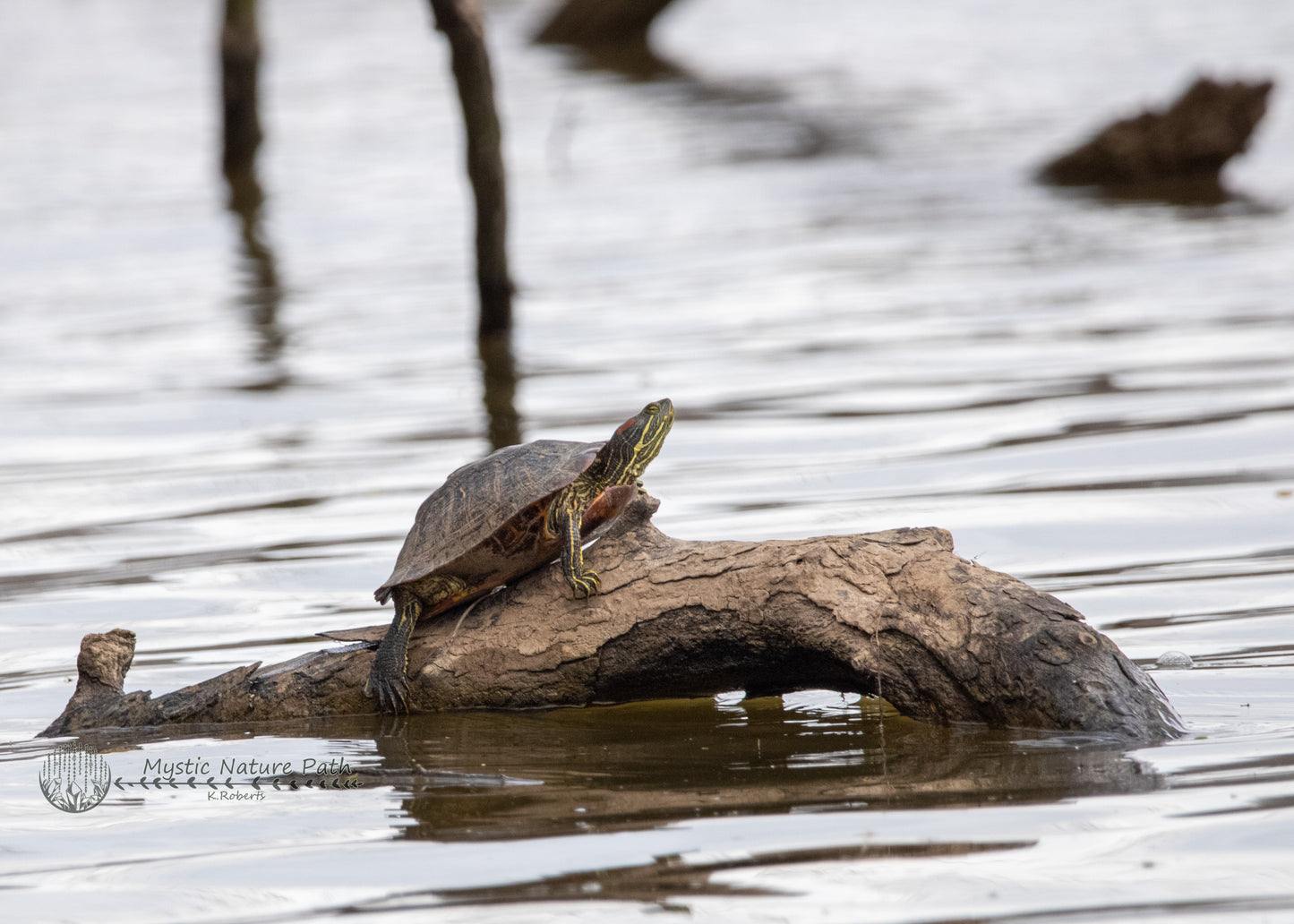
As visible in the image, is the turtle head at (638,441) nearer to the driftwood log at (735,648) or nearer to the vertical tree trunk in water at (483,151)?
the driftwood log at (735,648)

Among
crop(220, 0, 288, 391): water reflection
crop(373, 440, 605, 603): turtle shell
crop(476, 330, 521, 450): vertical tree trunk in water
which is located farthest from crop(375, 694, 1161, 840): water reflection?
crop(220, 0, 288, 391): water reflection

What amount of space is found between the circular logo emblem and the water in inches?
3.0

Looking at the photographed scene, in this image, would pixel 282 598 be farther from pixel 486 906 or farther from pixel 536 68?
pixel 536 68

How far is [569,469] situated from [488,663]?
0.67m

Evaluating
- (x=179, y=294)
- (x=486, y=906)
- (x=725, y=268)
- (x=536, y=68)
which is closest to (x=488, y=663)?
(x=486, y=906)

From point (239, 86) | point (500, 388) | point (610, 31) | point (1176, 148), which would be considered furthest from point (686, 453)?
point (610, 31)

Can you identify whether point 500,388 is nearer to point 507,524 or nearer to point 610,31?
point 507,524

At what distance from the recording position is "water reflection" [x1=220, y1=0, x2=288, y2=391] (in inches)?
551

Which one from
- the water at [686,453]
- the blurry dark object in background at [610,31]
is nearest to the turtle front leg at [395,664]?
the water at [686,453]

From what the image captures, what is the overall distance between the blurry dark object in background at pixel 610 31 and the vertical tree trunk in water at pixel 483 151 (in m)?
15.2

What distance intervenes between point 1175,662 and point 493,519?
2.18 meters

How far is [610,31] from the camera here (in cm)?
2697

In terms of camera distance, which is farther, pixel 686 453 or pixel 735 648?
pixel 686 453

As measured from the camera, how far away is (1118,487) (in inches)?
271
